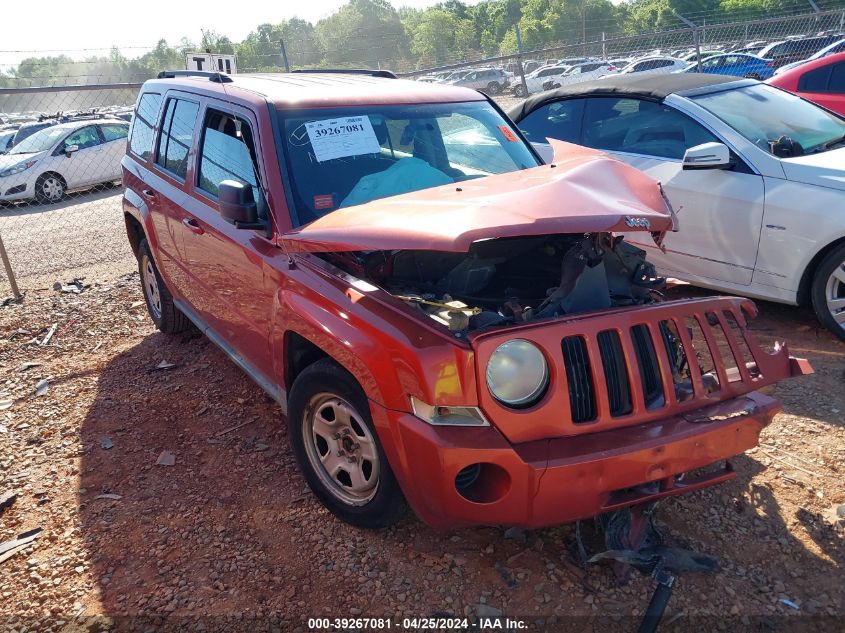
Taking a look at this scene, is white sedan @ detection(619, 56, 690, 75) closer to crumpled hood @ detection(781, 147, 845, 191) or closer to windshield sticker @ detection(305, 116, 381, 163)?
crumpled hood @ detection(781, 147, 845, 191)

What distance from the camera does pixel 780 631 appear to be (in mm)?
2473

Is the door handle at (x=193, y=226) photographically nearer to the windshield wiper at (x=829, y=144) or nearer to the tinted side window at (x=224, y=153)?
the tinted side window at (x=224, y=153)

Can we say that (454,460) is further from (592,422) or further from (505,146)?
(505,146)

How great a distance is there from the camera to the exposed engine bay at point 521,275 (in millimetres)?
2846

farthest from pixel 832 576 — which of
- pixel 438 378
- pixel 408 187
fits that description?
pixel 408 187

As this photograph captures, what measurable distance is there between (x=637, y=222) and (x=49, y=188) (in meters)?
13.9

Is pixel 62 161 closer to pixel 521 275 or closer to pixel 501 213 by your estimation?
pixel 521 275

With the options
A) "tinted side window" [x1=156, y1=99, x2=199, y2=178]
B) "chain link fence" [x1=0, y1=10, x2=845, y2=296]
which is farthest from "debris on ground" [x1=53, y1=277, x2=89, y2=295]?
"tinted side window" [x1=156, y1=99, x2=199, y2=178]

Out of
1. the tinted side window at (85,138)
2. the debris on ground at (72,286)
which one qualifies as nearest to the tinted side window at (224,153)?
the debris on ground at (72,286)

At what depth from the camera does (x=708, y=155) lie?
468 cm

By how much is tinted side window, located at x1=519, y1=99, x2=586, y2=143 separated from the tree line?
15865 millimetres

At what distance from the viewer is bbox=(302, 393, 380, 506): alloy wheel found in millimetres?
2870

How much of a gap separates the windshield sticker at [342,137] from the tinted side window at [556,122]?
2831 mm

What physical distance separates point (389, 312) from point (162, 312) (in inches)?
134
